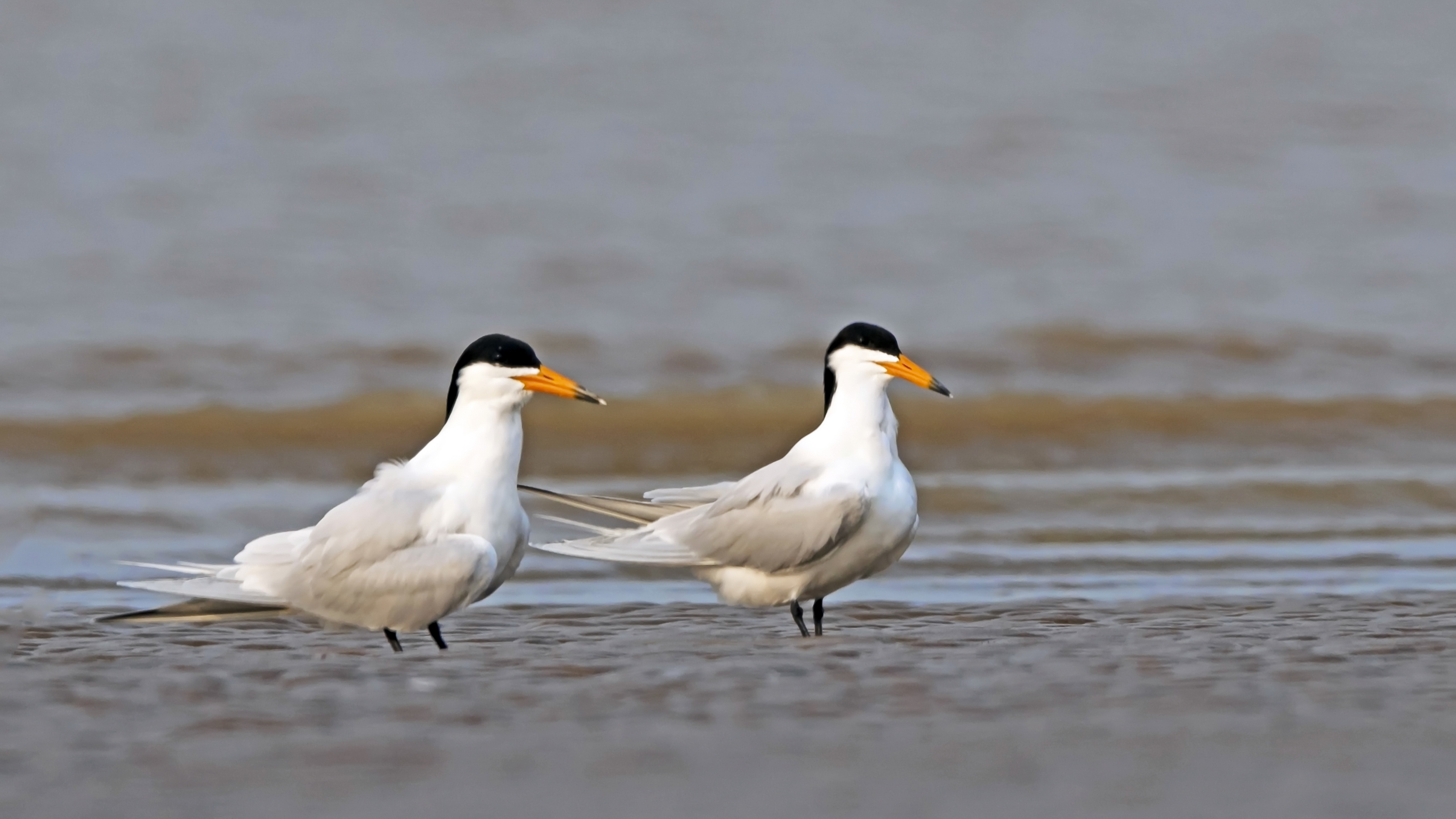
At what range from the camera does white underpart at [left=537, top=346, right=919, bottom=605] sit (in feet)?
17.1

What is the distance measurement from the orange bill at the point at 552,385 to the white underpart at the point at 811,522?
0.46 metres

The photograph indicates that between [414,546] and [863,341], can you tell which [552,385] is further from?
[863,341]

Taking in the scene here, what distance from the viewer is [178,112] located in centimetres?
1369

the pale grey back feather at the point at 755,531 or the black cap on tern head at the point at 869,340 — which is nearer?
the pale grey back feather at the point at 755,531

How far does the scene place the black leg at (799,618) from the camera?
17.2 feet

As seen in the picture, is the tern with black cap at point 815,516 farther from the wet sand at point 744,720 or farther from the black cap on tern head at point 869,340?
the wet sand at point 744,720

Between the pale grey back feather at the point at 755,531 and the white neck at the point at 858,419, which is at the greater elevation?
the white neck at the point at 858,419

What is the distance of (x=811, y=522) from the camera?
5.21 m

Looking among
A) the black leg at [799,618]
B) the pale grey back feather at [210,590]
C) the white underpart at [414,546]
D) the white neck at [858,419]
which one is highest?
the white neck at [858,419]

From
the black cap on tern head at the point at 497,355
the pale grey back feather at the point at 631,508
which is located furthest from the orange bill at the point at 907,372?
the black cap on tern head at the point at 497,355

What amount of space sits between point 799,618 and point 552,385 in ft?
3.10

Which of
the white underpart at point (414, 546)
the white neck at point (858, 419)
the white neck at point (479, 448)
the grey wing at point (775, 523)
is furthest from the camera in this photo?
the white neck at point (858, 419)

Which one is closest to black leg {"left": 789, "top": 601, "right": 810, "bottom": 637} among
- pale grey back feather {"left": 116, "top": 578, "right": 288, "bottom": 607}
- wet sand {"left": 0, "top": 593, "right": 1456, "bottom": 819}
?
wet sand {"left": 0, "top": 593, "right": 1456, "bottom": 819}

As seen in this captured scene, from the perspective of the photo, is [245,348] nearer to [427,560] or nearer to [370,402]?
[370,402]
